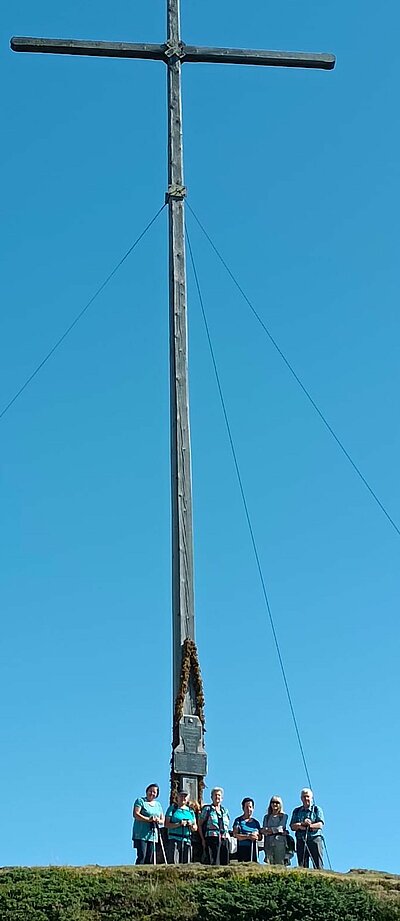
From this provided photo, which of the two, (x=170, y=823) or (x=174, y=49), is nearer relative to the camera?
(x=170, y=823)

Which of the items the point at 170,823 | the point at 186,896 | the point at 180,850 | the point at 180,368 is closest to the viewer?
the point at 186,896

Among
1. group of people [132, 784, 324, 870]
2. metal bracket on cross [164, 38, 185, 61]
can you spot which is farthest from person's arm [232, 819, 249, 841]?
metal bracket on cross [164, 38, 185, 61]

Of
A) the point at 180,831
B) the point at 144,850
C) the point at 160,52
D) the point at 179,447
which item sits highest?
the point at 160,52

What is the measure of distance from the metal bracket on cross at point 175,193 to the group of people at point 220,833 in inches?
294

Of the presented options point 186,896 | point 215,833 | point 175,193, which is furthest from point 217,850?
point 175,193

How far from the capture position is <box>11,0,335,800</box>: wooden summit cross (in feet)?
53.9

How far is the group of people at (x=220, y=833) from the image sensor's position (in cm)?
1516

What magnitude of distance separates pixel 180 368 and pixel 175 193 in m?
2.36

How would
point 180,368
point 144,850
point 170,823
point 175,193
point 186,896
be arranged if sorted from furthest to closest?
point 175,193, point 180,368, point 170,823, point 144,850, point 186,896

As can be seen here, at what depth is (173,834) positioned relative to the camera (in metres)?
15.3

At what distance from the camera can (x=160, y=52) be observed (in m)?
19.1

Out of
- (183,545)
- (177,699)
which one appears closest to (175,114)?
(183,545)

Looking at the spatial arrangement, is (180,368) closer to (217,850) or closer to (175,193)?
(175,193)

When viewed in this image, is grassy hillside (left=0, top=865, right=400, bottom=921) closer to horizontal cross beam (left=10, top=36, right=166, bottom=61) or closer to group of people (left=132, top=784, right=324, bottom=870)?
group of people (left=132, top=784, right=324, bottom=870)
